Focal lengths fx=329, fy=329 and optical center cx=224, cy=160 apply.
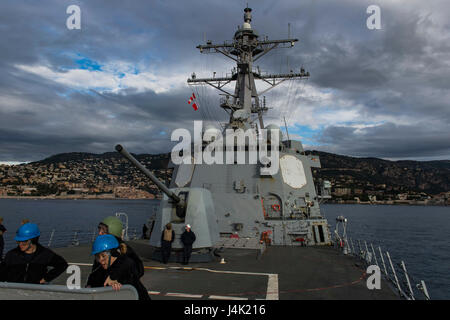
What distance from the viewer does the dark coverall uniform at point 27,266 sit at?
329 cm

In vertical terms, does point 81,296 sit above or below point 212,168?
below

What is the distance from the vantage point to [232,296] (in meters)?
5.32

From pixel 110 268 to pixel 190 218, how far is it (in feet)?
17.0

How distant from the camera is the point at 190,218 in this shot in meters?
8.10

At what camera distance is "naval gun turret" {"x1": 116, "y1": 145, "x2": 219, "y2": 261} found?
8.02m

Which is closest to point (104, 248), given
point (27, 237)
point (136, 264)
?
point (136, 264)

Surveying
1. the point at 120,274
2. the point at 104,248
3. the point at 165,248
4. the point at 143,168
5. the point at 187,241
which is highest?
the point at 143,168

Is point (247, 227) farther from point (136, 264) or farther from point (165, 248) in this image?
point (136, 264)

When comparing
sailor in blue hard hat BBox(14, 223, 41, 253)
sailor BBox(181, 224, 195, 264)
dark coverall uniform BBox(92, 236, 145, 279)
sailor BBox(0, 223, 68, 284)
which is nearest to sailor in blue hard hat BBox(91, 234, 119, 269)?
dark coverall uniform BBox(92, 236, 145, 279)

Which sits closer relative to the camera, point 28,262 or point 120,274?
point 120,274
